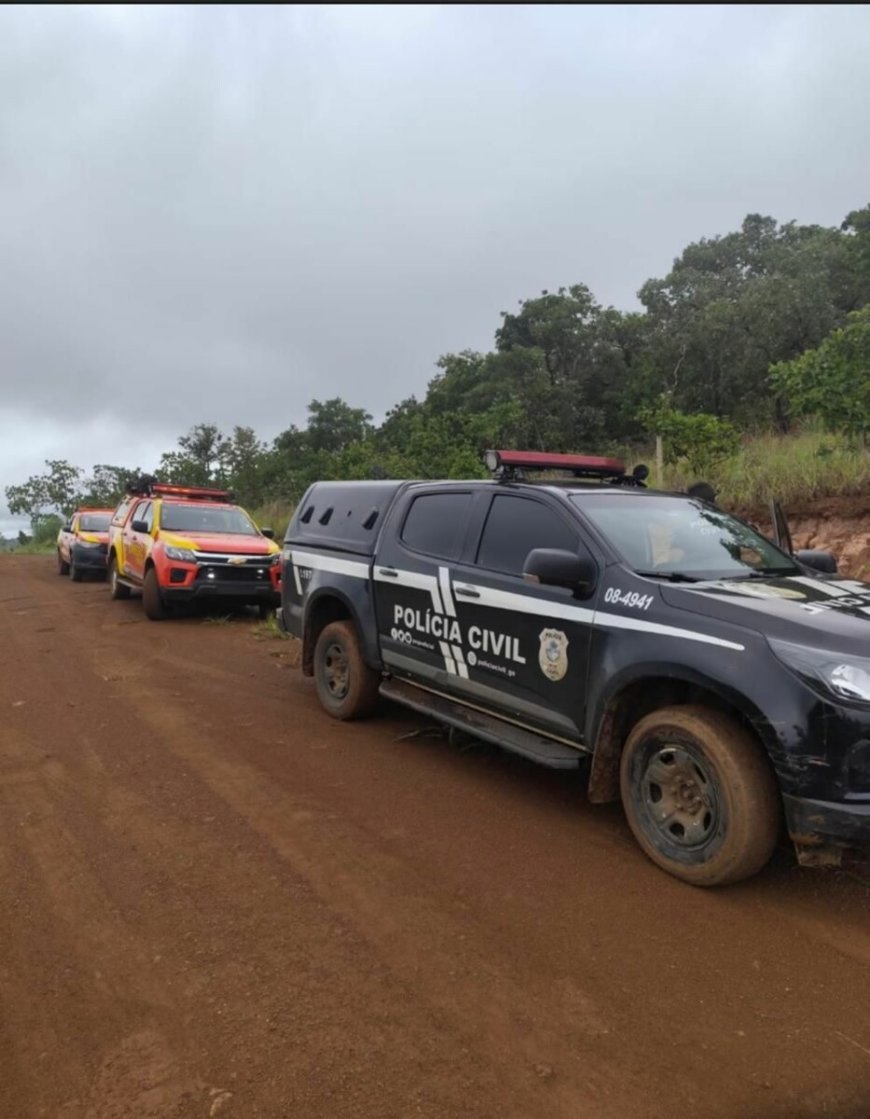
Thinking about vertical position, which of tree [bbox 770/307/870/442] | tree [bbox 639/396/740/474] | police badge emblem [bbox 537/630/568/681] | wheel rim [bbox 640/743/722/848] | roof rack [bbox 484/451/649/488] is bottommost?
wheel rim [bbox 640/743/722/848]

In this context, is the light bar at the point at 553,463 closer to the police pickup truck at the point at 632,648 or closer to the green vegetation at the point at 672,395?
the police pickup truck at the point at 632,648

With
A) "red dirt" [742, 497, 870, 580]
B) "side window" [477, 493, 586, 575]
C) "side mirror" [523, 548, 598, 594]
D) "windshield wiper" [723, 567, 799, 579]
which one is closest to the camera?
"side mirror" [523, 548, 598, 594]

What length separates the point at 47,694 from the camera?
6.68 meters

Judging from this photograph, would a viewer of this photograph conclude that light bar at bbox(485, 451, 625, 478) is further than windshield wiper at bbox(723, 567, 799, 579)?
Yes

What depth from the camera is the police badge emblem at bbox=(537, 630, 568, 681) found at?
3961mm

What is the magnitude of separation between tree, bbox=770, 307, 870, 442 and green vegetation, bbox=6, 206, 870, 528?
2 centimetres

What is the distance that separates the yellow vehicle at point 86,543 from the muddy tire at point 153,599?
22.0 ft

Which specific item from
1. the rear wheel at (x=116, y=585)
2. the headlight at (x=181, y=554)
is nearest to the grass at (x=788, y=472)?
the headlight at (x=181, y=554)

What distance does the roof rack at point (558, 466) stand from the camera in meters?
4.88

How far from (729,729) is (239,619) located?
913 cm

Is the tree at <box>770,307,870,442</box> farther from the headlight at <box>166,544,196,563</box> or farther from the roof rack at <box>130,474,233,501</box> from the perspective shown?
the roof rack at <box>130,474,233,501</box>

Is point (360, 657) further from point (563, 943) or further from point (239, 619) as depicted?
point (239, 619)

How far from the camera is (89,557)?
55.6 feet

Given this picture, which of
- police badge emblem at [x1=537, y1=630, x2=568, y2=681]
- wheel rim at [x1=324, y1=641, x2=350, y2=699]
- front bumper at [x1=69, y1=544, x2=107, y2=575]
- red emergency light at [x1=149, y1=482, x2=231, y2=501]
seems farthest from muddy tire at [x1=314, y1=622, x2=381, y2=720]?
front bumper at [x1=69, y1=544, x2=107, y2=575]
